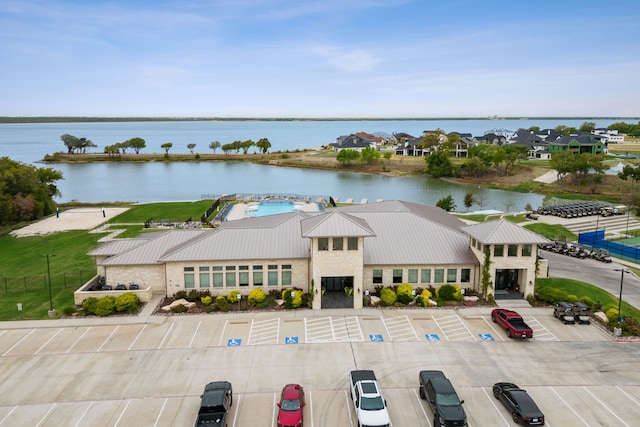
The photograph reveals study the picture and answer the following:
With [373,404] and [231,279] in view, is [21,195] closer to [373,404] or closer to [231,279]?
[231,279]

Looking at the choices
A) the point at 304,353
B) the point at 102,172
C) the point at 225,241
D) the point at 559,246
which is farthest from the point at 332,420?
the point at 102,172

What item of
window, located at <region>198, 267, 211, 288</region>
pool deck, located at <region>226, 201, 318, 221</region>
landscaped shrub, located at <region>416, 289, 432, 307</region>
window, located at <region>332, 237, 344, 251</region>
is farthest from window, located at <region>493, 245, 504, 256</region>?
pool deck, located at <region>226, 201, 318, 221</region>

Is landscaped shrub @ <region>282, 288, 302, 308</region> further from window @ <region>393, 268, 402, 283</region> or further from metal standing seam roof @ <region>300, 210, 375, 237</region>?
window @ <region>393, 268, 402, 283</region>

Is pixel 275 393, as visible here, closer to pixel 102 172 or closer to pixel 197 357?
pixel 197 357

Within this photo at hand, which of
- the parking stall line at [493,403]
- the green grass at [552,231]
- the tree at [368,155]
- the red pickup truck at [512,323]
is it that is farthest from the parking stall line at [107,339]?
the tree at [368,155]

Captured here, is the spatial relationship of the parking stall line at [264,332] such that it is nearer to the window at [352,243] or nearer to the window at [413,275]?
the window at [352,243]

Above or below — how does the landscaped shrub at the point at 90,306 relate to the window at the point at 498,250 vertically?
below
